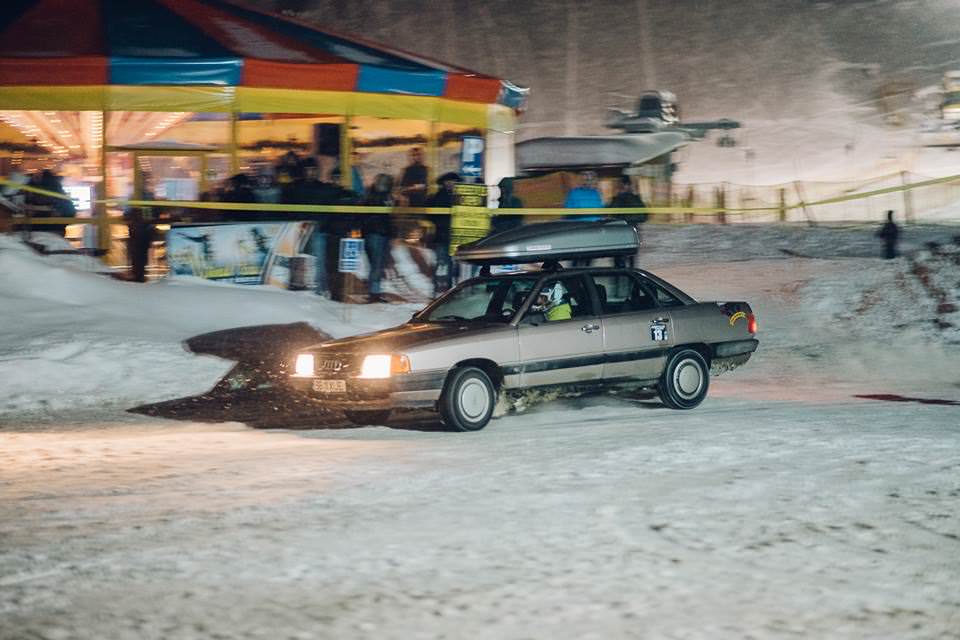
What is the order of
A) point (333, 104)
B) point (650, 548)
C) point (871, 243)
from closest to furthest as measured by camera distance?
1. point (650, 548)
2. point (333, 104)
3. point (871, 243)

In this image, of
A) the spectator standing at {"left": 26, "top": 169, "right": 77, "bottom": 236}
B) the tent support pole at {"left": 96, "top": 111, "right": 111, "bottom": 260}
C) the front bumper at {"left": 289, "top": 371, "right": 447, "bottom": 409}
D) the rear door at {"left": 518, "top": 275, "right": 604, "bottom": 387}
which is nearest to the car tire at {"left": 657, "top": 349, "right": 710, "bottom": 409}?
the rear door at {"left": 518, "top": 275, "right": 604, "bottom": 387}

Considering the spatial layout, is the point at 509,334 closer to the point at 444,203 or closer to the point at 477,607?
the point at 477,607

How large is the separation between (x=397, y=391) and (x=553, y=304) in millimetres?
1728

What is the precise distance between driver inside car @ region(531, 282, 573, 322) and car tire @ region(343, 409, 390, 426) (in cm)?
155

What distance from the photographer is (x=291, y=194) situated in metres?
17.3

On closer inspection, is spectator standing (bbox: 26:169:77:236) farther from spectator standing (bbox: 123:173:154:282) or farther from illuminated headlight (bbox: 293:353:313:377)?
illuminated headlight (bbox: 293:353:313:377)

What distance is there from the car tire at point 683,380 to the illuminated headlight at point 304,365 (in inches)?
118

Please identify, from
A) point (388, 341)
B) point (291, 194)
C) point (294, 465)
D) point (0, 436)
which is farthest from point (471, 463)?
point (291, 194)

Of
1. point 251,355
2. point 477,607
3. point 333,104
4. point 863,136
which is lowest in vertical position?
point 477,607

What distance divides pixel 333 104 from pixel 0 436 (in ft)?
33.6

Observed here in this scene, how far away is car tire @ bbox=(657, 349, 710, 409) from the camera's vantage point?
36.5ft

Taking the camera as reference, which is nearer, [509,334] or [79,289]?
[509,334]

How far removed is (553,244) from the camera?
1129 cm

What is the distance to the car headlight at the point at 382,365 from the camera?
9.77 meters
